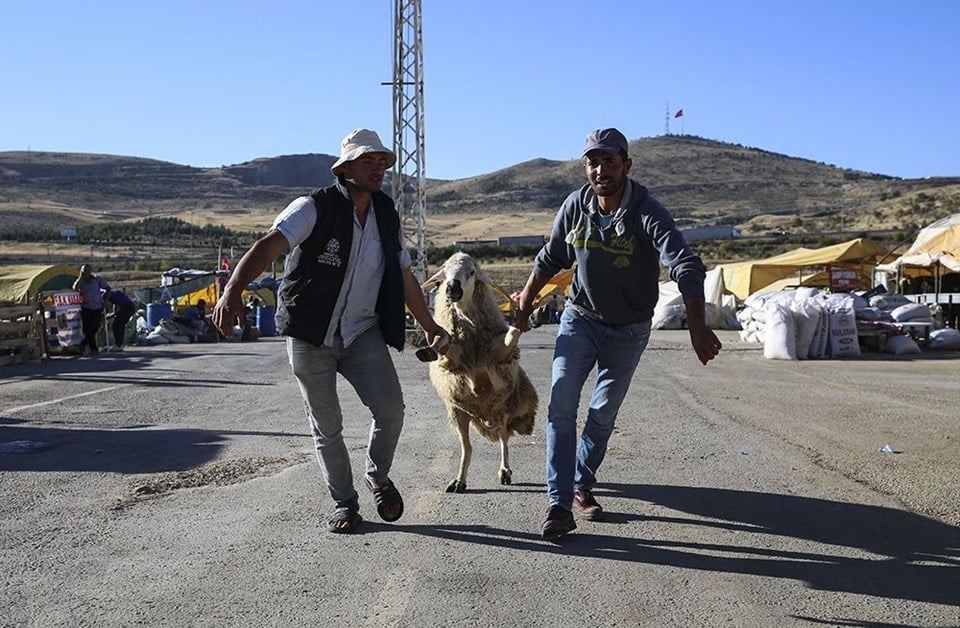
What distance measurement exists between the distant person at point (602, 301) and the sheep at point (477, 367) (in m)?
1.02

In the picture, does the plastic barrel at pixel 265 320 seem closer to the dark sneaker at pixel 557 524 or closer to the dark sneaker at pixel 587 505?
the dark sneaker at pixel 587 505

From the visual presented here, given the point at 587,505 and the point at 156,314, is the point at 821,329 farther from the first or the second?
the point at 156,314

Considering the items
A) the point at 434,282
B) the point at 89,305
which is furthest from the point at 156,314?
the point at 434,282

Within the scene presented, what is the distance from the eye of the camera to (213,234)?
292 ft

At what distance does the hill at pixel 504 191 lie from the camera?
99688 millimetres

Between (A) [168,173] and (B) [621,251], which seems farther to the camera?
(A) [168,173]

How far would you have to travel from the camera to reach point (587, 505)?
567 centimetres

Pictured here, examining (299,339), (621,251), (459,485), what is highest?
(621,251)

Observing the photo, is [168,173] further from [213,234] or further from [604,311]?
[604,311]

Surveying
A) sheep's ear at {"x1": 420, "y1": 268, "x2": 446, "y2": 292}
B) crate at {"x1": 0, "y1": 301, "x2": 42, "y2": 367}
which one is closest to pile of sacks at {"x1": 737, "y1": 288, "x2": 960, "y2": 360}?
sheep's ear at {"x1": 420, "y1": 268, "x2": 446, "y2": 292}

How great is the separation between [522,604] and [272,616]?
3.50ft

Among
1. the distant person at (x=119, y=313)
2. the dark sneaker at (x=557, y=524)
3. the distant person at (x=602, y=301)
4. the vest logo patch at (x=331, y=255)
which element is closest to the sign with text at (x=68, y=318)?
the distant person at (x=119, y=313)

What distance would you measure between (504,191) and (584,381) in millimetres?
146382

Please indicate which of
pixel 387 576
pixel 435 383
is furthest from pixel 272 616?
pixel 435 383
